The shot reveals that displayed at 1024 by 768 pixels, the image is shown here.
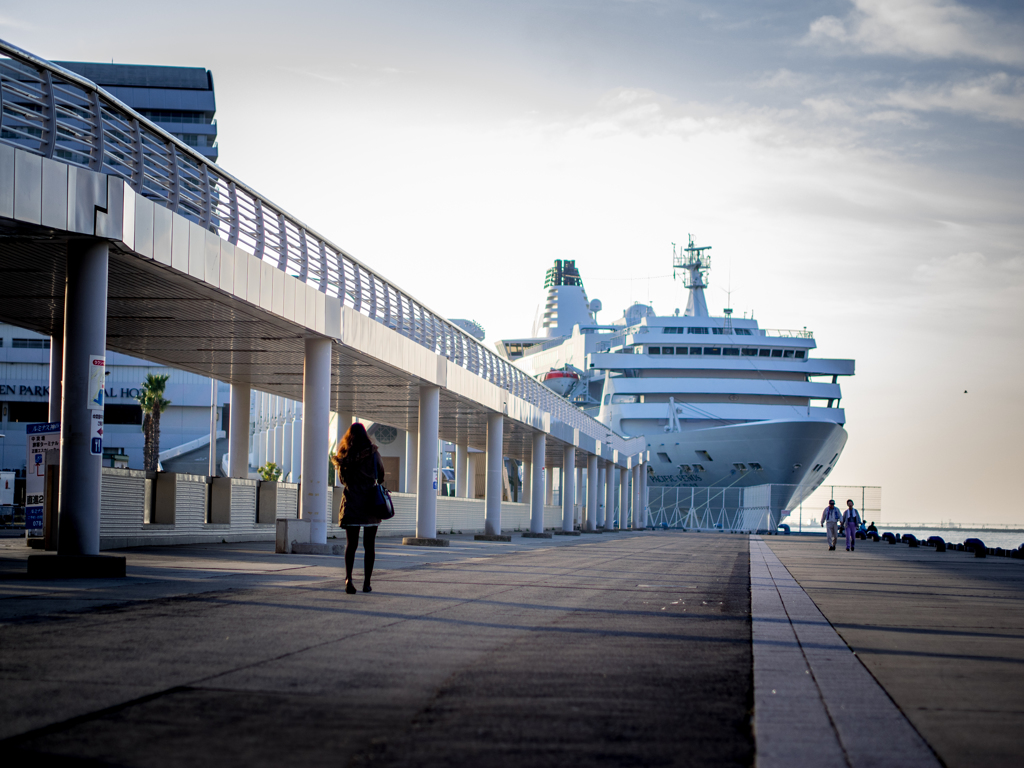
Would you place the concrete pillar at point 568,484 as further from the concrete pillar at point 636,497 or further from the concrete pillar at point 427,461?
the concrete pillar at point 636,497

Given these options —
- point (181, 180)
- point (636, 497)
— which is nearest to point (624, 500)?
point (636, 497)

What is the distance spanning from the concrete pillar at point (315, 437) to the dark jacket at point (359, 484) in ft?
28.1

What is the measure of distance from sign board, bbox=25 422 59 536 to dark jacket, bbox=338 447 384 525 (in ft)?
23.2

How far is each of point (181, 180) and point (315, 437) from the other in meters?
6.05

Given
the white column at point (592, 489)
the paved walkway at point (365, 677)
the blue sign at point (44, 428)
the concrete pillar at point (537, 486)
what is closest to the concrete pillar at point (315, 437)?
the blue sign at point (44, 428)

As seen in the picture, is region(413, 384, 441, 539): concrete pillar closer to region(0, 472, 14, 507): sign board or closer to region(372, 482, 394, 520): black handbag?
region(372, 482, 394, 520): black handbag

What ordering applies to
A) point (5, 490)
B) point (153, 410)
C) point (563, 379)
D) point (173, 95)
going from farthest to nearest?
point (173, 95) → point (563, 379) → point (153, 410) → point (5, 490)

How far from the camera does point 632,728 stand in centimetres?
447

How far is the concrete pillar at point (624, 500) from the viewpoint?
220 ft

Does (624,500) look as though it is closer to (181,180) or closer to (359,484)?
(181,180)

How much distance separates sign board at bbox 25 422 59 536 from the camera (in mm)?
15297

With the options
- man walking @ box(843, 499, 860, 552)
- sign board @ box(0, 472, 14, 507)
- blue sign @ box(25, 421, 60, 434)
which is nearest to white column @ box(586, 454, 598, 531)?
man walking @ box(843, 499, 860, 552)

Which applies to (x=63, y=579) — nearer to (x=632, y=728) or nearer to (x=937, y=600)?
(x=632, y=728)

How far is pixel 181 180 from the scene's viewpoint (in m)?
13.5
